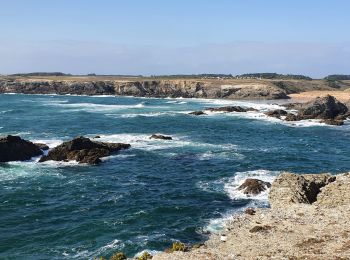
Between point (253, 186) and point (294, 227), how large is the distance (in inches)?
494

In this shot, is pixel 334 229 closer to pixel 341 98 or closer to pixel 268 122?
pixel 268 122

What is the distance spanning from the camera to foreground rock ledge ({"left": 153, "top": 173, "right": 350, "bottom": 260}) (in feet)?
80.3

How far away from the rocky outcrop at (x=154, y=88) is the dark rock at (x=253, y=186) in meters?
120

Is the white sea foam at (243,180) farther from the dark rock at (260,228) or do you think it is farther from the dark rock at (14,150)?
the dark rock at (14,150)

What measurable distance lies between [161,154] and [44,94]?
14135cm

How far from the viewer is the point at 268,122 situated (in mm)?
92938

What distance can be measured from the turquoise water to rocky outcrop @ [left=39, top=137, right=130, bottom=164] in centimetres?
143

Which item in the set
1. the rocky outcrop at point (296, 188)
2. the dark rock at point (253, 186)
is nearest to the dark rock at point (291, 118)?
the dark rock at point (253, 186)

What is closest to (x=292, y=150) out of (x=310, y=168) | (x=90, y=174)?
(x=310, y=168)

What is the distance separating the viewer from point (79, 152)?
54.1 m

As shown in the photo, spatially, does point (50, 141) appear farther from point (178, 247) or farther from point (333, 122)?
point (333, 122)

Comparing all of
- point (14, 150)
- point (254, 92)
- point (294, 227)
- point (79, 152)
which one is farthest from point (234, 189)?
point (254, 92)

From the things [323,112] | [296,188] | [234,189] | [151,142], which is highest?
[323,112]

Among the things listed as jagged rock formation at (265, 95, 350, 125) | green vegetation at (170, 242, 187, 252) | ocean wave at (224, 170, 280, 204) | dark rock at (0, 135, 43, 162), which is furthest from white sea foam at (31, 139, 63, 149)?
jagged rock formation at (265, 95, 350, 125)
